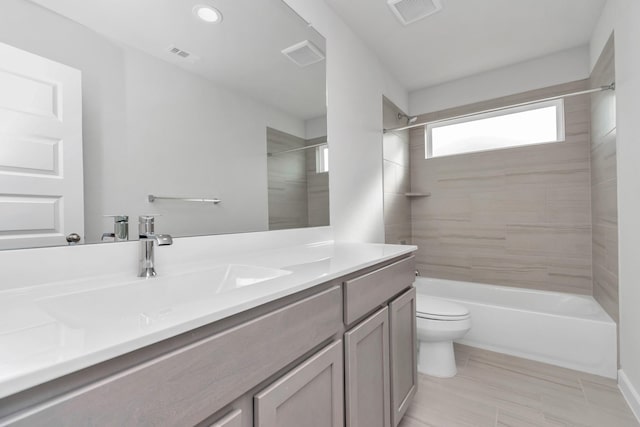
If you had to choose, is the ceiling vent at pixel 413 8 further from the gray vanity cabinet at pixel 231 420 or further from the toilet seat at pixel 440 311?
the gray vanity cabinet at pixel 231 420

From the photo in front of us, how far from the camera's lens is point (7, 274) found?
710 mm

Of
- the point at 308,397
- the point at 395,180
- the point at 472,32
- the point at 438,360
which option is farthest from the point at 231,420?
the point at 472,32

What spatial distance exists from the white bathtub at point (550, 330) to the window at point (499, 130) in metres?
1.39

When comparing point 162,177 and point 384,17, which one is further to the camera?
point 384,17

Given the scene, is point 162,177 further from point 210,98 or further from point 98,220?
point 210,98

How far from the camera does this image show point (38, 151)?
0.77 metres

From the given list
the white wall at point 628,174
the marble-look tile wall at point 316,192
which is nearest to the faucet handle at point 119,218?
the marble-look tile wall at point 316,192

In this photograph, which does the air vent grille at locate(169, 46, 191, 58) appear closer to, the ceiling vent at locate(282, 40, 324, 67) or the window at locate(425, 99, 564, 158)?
the ceiling vent at locate(282, 40, 324, 67)

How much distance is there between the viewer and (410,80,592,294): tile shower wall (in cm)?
248

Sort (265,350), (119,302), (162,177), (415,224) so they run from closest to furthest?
(265,350) → (119,302) → (162,177) → (415,224)

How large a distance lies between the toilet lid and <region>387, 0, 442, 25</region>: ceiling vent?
1.97 meters

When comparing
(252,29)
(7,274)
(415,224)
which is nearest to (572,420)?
(415,224)

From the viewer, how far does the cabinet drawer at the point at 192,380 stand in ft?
1.24

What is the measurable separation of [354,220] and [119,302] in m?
1.58
